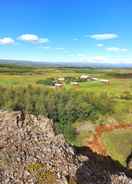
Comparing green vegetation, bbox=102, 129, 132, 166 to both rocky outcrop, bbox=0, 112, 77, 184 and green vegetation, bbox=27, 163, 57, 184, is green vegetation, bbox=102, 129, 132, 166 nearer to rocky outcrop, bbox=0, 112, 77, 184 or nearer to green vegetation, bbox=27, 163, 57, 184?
rocky outcrop, bbox=0, 112, 77, 184

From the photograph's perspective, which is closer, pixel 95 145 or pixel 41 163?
pixel 41 163

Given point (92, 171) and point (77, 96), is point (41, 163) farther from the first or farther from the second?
point (77, 96)

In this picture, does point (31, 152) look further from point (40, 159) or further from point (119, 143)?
point (119, 143)

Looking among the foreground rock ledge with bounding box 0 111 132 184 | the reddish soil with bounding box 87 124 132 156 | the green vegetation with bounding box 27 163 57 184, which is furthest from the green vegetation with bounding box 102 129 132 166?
the green vegetation with bounding box 27 163 57 184

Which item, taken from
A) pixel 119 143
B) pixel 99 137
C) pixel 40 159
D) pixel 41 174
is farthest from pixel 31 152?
pixel 99 137

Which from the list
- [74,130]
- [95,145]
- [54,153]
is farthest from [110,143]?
[54,153]

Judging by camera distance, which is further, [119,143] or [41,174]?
[119,143]
